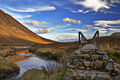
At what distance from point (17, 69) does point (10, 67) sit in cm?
100

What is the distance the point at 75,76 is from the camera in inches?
165

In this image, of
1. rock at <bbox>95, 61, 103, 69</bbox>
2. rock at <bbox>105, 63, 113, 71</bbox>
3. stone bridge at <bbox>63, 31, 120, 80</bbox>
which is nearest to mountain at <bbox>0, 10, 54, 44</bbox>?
stone bridge at <bbox>63, 31, 120, 80</bbox>

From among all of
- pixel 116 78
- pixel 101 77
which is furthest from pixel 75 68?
pixel 116 78

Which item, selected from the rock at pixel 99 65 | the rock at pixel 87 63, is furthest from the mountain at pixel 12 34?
the rock at pixel 99 65

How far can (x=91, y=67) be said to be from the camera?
17.0 ft

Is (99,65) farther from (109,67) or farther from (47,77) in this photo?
(47,77)

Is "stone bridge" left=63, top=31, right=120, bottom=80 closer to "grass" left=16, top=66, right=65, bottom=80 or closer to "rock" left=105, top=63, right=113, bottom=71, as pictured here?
"rock" left=105, top=63, right=113, bottom=71

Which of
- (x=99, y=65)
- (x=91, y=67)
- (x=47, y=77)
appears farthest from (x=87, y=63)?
(x=47, y=77)

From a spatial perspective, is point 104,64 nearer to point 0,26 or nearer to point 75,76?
point 75,76

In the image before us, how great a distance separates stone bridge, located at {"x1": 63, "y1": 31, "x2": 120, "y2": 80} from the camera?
13.9ft

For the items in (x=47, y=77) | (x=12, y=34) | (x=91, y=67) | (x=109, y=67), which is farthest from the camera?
(x=12, y=34)

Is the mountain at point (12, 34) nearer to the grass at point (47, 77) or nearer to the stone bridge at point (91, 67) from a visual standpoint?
the grass at point (47, 77)

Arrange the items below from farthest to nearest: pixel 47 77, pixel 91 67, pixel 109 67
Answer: pixel 47 77 < pixel 91 67 < pixel 109 67

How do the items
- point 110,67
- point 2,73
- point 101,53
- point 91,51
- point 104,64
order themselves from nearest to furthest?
point 110,67 < point 104,64 < point 101,53 < point 91,51 < point 2,73
